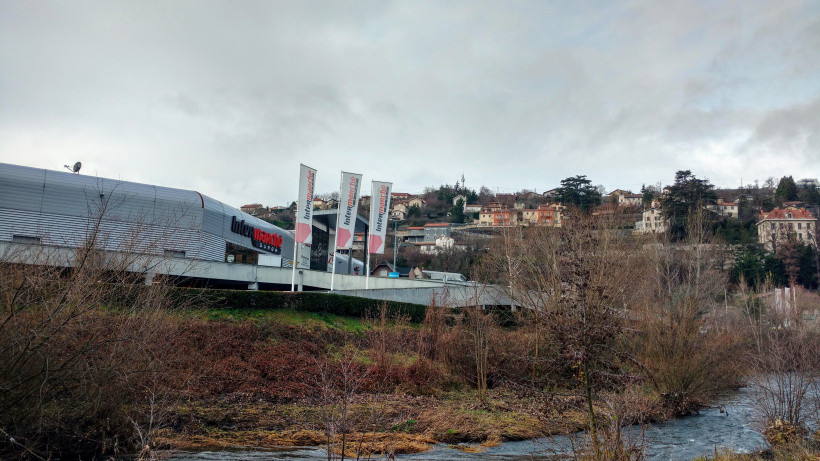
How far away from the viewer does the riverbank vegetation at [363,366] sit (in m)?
10.9

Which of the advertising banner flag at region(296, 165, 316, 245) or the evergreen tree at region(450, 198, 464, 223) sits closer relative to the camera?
the advertising banner flag at region(296, 165, 316, 245)

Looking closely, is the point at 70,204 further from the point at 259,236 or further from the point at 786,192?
the point at 786,192

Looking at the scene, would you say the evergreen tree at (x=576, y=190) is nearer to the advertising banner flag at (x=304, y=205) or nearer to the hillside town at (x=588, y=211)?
the hillside town at (x=588, y=211)

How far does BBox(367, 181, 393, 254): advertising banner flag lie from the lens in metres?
39.1

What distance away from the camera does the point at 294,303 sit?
1273 inches

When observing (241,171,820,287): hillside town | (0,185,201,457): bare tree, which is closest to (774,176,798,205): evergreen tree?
(241,171,820,287): hillside town

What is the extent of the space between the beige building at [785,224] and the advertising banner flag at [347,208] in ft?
225

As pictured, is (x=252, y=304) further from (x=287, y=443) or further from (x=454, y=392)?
(x=287, y=443)

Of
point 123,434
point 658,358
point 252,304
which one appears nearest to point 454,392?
point 658,358

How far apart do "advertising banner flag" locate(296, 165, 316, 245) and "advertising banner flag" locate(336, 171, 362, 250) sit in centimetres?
257

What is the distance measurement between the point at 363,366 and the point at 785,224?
88.1 metres

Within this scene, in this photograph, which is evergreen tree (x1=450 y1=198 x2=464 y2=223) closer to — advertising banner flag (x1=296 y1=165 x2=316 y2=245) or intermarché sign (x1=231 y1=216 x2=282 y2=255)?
intermarché sign (x1=231 y1=216 x2=282 y2=255)

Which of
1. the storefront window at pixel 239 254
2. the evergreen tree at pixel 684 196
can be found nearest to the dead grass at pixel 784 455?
the storefront window at pixel 239 254

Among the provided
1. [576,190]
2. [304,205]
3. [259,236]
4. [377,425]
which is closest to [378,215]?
[304,205]
